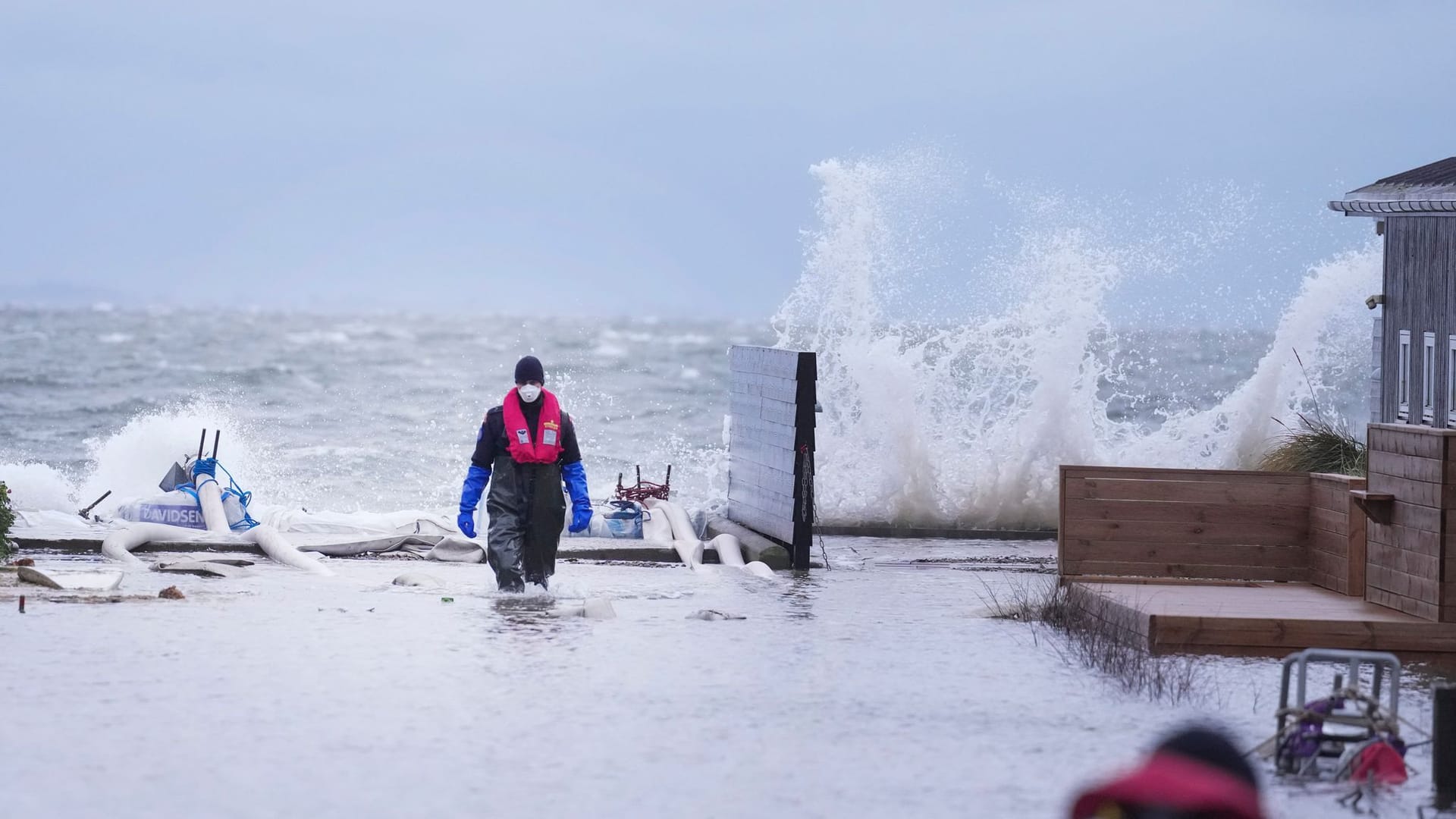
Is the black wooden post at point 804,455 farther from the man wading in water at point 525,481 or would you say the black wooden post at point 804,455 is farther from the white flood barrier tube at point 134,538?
the white flood barrier tube at point 134,538

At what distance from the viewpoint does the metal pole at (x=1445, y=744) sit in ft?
23.5

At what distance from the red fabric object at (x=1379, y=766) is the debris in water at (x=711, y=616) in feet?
18.6

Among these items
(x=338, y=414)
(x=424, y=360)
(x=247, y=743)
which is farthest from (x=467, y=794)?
(x=424, y=360)

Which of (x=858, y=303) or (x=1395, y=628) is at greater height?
(x=858, y=303)

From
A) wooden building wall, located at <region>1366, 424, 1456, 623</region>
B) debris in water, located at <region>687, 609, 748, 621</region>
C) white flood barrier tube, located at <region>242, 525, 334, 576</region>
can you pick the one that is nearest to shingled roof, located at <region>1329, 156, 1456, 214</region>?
wooden building wall, located at <region>1366, 424, 1456, 623</region>

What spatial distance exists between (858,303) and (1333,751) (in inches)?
611

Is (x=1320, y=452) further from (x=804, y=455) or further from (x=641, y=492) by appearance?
(x=641, y=492)

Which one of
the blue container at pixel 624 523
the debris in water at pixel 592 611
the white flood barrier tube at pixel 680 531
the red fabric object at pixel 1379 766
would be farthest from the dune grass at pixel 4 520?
the red fabric object at pixel 1379 766

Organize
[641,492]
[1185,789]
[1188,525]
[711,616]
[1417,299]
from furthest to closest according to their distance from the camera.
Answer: [641,492]
[1417,299]
[1188,525]
[711,616]
[1185,789]

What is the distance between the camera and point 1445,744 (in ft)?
23.7

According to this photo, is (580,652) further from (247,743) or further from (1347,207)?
(1347,207)

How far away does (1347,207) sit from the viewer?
63.5 feet

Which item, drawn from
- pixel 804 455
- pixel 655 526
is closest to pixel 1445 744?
pixel 804 455

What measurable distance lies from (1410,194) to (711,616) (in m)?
9.23
